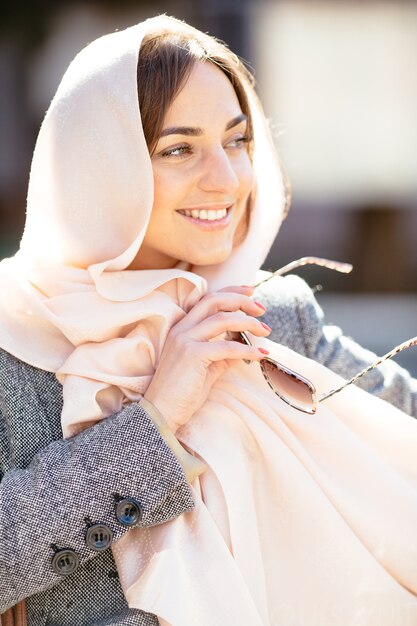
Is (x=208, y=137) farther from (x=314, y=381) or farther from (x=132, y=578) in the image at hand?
(x=132, y=578)

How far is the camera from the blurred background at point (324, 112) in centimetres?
753

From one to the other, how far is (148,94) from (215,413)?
2.30 feet

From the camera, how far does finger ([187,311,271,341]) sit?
82.4 inches

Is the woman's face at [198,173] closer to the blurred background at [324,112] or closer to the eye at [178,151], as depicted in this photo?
the eye at [178,151]

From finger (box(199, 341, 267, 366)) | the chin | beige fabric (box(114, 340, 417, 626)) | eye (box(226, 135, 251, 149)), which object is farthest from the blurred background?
finger (box(199, 341, 267, 366))

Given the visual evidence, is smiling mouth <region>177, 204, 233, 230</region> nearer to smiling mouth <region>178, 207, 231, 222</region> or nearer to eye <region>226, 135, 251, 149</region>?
smiling mouth <region>178, 207, 231, 222</region>

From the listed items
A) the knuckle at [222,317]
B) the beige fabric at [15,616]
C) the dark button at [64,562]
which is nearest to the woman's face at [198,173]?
the knuckle at [222,317]

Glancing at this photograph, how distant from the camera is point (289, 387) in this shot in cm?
209

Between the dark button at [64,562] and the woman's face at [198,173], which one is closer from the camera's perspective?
the dark button at [64,562]

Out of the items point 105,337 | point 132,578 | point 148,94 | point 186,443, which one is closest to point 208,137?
point 148,94

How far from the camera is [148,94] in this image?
87.4 inches

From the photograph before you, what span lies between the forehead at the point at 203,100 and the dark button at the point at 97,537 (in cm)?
87

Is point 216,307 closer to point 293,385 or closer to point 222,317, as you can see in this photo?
point 222,317

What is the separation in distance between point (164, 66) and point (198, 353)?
2.13 feet
